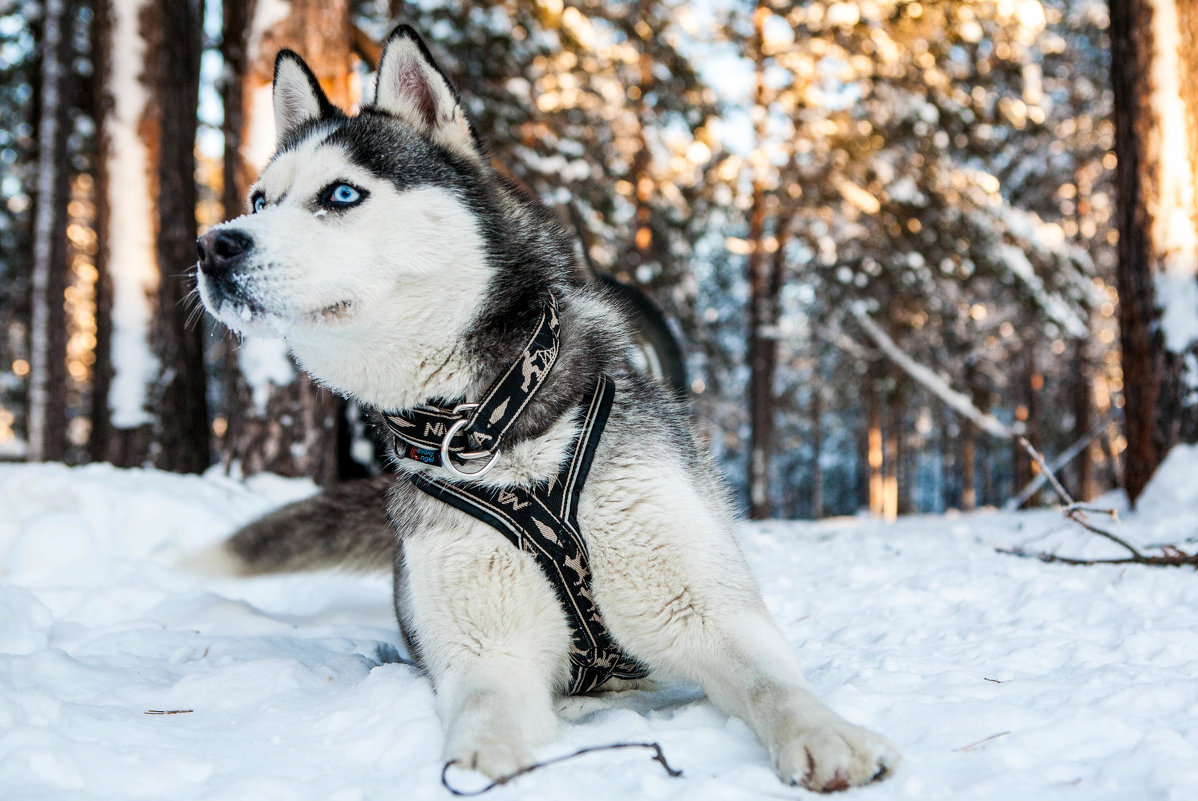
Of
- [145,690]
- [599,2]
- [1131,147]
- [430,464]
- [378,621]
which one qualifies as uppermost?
[599,2]

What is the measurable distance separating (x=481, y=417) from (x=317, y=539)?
164cm

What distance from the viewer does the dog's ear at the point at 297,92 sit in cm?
269

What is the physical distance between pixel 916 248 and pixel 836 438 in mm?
34441

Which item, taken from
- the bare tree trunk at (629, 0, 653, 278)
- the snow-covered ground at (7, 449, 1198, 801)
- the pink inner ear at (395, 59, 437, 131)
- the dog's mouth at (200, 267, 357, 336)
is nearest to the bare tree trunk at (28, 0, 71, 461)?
the snow-covered ground at (7, 449, 1198, 801)

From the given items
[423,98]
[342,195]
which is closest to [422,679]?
[342,195]

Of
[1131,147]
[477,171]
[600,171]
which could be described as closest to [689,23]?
[600,171]

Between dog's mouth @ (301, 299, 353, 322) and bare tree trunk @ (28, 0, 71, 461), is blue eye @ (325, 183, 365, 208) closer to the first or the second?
dog's mouth @ (301, 299, 353, 322)

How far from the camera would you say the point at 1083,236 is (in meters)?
15.0

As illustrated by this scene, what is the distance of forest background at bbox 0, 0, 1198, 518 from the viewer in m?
5.32

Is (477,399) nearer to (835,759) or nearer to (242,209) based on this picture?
(835,759)

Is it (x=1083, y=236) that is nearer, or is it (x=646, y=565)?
(x=646, y=565)

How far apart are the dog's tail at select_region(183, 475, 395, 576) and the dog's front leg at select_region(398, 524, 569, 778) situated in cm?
115

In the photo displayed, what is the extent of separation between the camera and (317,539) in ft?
10.9

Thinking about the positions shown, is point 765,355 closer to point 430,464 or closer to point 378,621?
point 378,621
